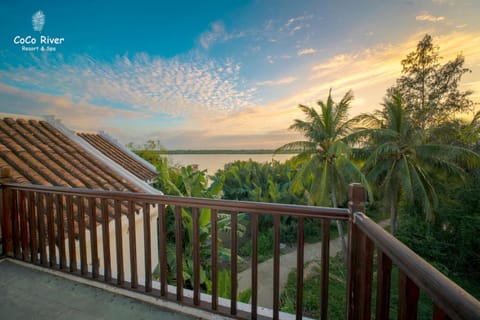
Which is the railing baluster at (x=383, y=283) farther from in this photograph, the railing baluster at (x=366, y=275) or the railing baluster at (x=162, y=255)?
the railing baluster at (x=162, y=255)

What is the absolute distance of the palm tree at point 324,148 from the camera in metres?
10.1

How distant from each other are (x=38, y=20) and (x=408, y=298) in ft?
23.8

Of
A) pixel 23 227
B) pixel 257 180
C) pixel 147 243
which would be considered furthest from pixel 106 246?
pixel 257 180

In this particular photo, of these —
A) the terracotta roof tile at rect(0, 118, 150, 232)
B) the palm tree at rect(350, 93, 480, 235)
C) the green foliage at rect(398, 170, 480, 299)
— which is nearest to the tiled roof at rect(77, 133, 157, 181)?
the terracotta roof tile at rect(0, 118, 150, 232)

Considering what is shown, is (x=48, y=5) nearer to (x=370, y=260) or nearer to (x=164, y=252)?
(x=164, y=252)

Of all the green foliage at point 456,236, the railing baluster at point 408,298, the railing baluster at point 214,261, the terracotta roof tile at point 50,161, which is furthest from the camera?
the green foliage at point 456,236

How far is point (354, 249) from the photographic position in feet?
4.20

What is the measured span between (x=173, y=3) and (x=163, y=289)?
6.92 m

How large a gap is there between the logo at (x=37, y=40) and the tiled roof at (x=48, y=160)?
1653 millimetres

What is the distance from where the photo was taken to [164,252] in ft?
6.14

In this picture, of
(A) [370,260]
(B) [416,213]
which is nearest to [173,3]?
(A) [370,260]

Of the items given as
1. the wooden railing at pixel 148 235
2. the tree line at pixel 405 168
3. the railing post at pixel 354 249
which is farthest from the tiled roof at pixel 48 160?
the tree line at pixel 405 168

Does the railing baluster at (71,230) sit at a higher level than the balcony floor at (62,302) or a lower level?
higher

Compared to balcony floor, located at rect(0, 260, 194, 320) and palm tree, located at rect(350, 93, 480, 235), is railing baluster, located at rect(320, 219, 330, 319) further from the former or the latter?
palm tree, located at rect(350, 93, 480, 235)
